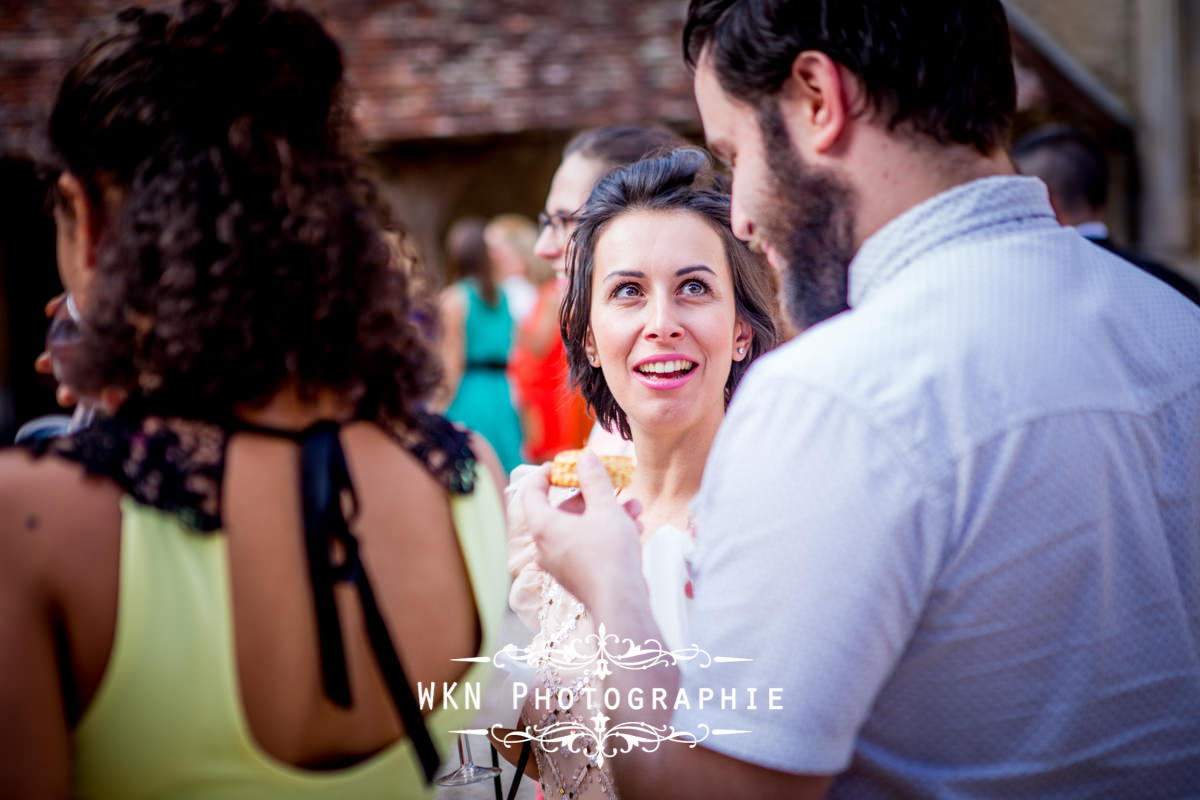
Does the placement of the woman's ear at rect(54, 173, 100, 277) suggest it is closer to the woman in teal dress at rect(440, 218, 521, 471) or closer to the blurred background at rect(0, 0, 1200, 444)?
the woman in teal dress at rect(440, 218, 521, 471)

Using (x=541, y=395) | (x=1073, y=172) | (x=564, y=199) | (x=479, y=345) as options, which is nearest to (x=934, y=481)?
(x=564, y=199)

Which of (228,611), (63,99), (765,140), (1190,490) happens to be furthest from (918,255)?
(63,99)

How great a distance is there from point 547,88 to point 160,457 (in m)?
10.6

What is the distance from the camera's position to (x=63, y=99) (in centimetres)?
131

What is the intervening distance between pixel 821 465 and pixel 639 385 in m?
1.14

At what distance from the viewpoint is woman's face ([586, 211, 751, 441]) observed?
7.59ft

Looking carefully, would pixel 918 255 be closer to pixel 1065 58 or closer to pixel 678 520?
pixel 678 520

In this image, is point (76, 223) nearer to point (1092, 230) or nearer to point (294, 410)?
point (294, 410)

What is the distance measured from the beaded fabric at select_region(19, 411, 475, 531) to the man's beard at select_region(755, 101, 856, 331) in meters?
0.77

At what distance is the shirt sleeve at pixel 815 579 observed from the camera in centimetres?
121

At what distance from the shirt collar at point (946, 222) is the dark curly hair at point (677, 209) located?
1038 mm

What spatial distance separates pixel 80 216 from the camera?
4.43ft

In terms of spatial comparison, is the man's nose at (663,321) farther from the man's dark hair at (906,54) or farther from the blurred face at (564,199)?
the blurred face at (564,199)

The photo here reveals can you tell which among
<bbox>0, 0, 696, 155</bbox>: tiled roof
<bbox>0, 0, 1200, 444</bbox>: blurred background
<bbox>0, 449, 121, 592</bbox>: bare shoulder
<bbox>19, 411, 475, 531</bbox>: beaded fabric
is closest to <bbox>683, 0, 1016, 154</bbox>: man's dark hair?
<bbox>19, 411, 475, 531</bbox>: beaded fabric
